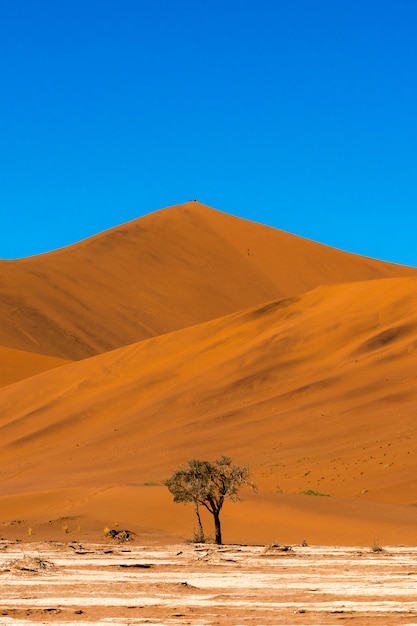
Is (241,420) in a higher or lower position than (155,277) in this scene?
lower

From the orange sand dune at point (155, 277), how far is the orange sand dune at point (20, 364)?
17.1 ft

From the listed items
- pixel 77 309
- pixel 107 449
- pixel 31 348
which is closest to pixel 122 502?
pixel 107 449

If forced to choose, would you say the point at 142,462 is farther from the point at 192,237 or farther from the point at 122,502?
the point at 192,237

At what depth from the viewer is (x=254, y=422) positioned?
42719 millimetres

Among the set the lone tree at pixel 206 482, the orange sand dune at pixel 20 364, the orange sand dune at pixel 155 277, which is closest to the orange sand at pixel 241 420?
the orange sand dune at pixel 20 364

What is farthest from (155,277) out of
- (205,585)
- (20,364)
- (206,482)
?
(205,585)

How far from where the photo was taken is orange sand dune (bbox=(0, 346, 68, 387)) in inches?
2623

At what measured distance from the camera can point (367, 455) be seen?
35.2 metres

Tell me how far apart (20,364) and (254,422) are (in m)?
29.5

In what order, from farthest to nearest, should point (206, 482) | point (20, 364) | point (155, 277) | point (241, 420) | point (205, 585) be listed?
point (155, 277)
point (20, 364)
point (241, 420)
point (206, 482)
point (205, 585)

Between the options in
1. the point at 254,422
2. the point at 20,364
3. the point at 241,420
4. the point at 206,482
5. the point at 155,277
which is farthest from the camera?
the point at 155,277

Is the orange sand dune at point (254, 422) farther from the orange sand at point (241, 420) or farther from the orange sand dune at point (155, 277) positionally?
the orange sand dune at point (155, 277)

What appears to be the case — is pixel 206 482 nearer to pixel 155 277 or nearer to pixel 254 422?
pixel 254 422

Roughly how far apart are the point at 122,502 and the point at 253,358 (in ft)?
72.5
